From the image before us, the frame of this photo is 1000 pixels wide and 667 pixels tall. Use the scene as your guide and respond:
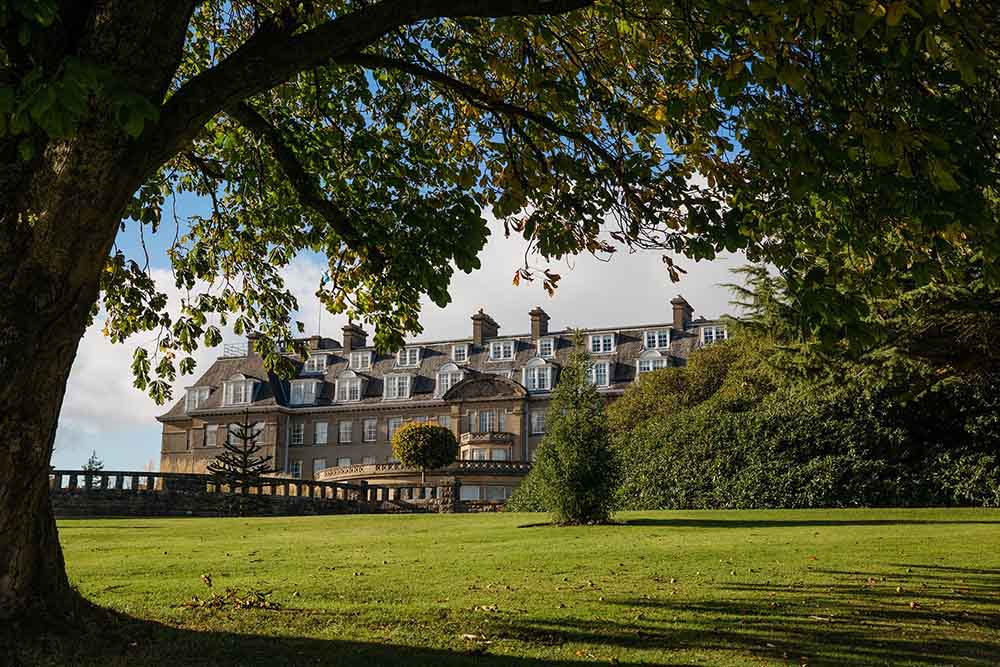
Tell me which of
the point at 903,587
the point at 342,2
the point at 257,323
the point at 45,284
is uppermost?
the point at 342,2

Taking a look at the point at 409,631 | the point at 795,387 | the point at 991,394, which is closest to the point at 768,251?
the point at 409,631

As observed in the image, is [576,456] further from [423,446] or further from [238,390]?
[238,390]

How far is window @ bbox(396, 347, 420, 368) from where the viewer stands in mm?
68938

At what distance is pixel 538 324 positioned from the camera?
66312mm

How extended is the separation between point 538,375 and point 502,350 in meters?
4.48

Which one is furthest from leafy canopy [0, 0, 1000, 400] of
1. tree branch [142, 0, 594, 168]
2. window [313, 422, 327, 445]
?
window [313, 422, 327, 445]

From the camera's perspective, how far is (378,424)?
219 feet

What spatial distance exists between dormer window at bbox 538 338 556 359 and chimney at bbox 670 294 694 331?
28.4ft

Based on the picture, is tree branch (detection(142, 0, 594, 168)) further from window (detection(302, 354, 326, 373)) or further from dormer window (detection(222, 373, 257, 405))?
window (detection(302, 354, 326, 373))

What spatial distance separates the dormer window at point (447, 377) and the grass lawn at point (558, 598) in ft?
158

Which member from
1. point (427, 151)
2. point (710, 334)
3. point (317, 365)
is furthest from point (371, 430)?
point (427, 151)

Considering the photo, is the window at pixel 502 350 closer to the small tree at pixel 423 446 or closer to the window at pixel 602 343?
the window at pixel 602 343

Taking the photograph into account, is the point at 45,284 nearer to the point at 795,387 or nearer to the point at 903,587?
the point at 903,587

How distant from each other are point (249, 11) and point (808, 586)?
10040 millimetres
